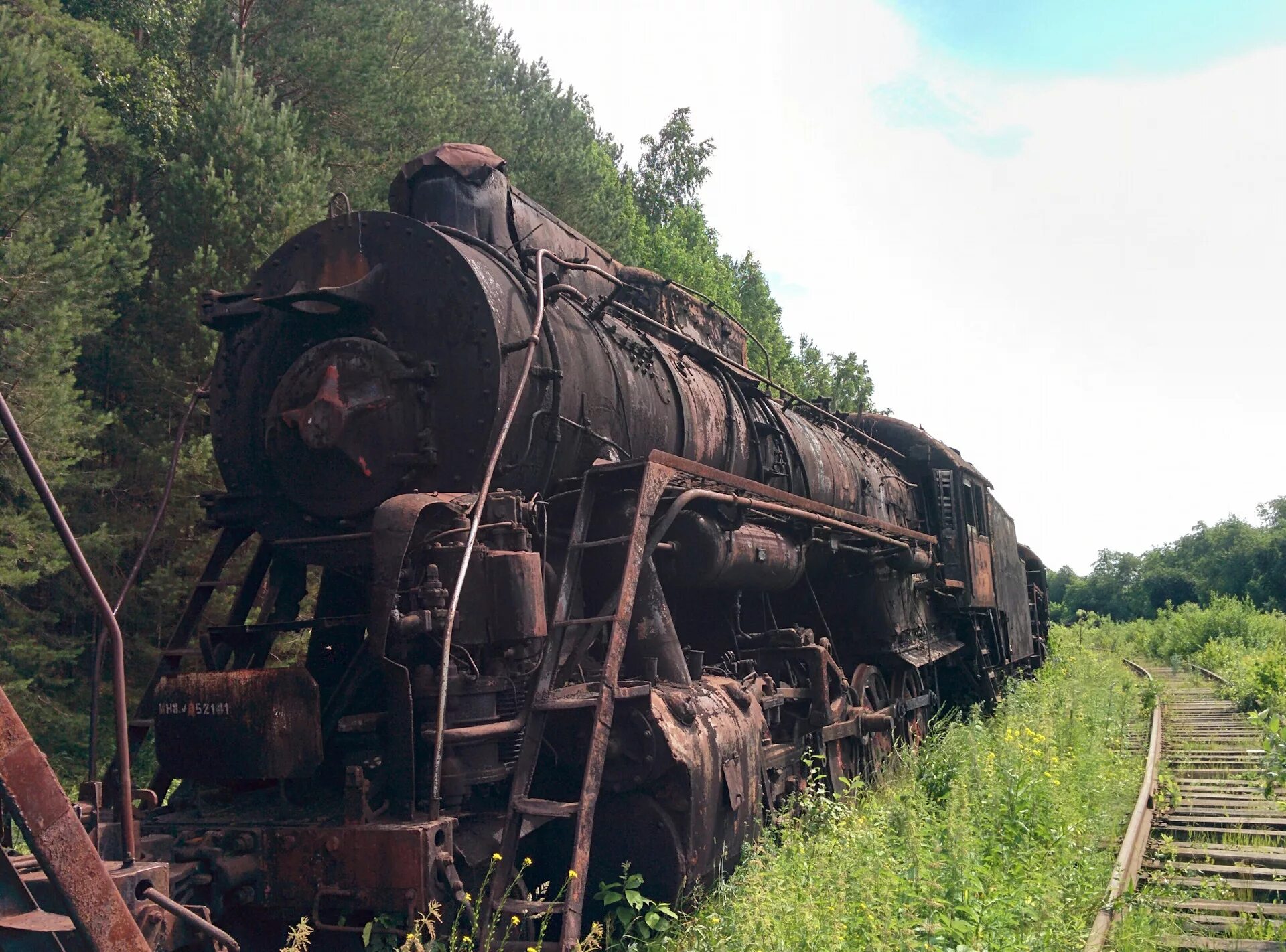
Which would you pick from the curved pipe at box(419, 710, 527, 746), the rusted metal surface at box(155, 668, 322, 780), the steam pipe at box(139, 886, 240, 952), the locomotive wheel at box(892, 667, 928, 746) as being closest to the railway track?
the locomotive wheel at box(892, 667, 928, 746)

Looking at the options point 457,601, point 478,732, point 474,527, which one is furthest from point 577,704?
point 474,527

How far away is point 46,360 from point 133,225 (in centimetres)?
245

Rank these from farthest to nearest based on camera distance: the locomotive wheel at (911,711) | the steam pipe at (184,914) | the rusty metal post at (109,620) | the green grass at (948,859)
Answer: the locomotive wheel at (911,711), the green grass at (948,859), the steam pipe at (184,914), the rusty metal post at (109,620)

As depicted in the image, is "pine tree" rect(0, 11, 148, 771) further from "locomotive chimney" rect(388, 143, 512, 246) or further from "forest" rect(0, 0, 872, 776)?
"locomotive chimney" rect(388, 143, 512, 246)

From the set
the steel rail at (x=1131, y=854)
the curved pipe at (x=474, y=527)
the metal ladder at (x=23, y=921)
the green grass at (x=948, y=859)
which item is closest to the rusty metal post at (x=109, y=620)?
the metal ladder at (x=23, y=921)

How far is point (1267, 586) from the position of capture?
49.9 metres

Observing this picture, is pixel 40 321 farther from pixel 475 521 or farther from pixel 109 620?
pixel 109 620

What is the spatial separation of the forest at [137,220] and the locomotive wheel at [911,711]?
7988mm

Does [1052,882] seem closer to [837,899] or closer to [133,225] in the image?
[837,899]

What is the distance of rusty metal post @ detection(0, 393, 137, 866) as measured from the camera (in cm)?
268

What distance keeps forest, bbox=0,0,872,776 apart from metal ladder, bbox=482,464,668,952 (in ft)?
27.0

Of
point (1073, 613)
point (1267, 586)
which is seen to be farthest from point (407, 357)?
point (1073, 613)

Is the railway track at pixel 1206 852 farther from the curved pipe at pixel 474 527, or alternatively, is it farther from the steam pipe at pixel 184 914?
the steam pipe at pixel 184 914

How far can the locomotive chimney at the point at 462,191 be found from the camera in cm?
580
